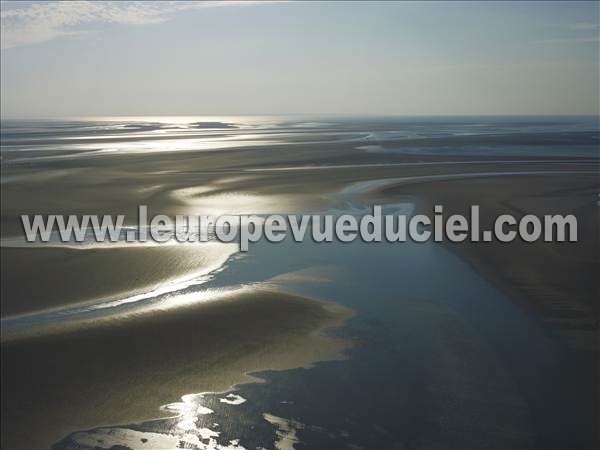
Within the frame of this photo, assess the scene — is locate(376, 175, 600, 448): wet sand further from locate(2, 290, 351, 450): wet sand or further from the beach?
locate(2, 290, 351, 450): wet sand

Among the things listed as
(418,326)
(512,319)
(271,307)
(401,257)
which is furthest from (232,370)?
Result: (401,257)

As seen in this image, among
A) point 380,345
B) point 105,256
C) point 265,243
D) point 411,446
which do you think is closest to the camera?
point 411,446

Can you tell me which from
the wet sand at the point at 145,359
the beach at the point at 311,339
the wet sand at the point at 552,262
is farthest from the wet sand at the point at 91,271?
the wet sand at the point at 552,262

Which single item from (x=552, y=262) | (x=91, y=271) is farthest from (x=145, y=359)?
(x=552, y=262)

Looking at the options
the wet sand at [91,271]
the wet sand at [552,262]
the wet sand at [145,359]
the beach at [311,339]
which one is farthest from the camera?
the wet sand at [91,271]

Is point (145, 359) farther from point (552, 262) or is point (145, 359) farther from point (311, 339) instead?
point (552, 262)

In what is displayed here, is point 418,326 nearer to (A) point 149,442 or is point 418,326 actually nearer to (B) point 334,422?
(B) point 334,422

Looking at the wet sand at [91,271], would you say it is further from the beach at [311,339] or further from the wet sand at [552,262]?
the wet sand at [552,262]

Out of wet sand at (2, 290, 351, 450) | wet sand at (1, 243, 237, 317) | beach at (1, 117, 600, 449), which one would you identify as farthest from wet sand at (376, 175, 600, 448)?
wet sand at (1, 243, 237, 317)

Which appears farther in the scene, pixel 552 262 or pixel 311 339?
pixel 552 262
